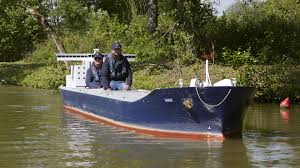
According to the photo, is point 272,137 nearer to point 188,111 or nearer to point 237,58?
point 188,111

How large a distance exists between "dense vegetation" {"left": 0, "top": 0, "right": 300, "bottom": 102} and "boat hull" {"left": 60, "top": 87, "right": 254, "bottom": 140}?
818cm

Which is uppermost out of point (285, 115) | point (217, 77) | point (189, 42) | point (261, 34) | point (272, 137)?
point (261, 34)

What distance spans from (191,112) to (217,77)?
413 inches

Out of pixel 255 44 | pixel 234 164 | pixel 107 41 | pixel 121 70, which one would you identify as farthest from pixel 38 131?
pixel 107 41

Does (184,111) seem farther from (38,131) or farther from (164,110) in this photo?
(38,131)

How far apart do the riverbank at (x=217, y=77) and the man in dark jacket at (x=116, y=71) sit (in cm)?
618

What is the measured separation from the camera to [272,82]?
19844 millimetres

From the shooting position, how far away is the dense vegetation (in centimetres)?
2111

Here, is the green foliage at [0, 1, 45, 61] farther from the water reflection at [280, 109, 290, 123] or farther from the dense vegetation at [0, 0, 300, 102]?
the water reflection at [280, 109, 290, 123]

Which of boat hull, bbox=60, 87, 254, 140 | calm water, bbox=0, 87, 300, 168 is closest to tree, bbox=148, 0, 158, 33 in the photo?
calm water, bbox=0, 87, 300, 168

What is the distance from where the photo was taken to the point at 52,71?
31.3 meters

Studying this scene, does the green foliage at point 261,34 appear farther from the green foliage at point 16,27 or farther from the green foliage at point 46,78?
the green foliage at point 16,27

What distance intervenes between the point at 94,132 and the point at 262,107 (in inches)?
281

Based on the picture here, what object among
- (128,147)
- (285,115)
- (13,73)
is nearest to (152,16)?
(13,73)
